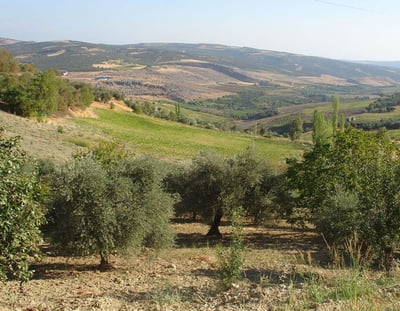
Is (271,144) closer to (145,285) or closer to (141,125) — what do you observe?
(141,125)

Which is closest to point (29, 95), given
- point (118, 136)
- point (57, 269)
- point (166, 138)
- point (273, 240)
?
point (118, 136)

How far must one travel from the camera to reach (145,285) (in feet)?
46.5

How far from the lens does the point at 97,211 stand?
15.8m

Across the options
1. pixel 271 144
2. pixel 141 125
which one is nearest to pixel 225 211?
pixel 141 125

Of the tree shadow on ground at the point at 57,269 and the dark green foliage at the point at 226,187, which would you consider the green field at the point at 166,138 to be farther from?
the tree shadow on ground at the point at 57,269

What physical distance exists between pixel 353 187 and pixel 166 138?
4987cm

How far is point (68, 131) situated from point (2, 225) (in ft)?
150

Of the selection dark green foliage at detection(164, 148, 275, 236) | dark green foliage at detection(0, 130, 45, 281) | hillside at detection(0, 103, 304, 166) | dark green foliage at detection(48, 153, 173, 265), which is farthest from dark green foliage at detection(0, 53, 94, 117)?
dark green foliage at detection(0, 130, 45, 281)

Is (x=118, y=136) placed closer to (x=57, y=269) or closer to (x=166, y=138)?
(x=166, y=138)

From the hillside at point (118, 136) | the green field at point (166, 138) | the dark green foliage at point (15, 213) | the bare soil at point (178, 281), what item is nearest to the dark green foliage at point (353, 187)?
the bare soil at point (178, 281)

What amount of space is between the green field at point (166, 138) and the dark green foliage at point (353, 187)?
29.3 m

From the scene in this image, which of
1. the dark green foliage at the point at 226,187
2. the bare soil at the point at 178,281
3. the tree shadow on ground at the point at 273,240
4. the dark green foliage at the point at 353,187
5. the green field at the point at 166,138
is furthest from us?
the green field at the point at 166,138

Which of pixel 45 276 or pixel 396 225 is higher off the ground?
pixel 396 225

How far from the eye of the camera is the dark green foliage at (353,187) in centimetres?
1592
